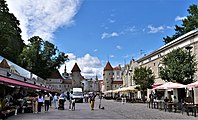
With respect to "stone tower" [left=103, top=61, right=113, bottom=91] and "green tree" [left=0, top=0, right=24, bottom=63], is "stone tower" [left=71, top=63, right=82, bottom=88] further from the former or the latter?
"green tree" [left=0, top=0, right=24, bottom=63]

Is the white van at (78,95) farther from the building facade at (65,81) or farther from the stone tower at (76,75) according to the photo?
the stone tower at (76,75)

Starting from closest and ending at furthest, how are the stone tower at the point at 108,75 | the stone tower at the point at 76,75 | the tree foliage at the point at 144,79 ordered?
the tree foliage at the point at 144,79 → the stone tower at the point at 76,75 → the stone tower at the point at 108,75

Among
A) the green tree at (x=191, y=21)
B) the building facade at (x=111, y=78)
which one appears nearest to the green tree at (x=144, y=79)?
the green tree at (x=191, y=21)

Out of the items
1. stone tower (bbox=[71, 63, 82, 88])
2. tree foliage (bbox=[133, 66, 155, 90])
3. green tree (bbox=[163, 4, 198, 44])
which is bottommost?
tree foliage (bbox=[133, 66, 155, 90])

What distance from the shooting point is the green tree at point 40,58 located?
237 feet

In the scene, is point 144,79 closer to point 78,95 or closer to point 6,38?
point 78,95

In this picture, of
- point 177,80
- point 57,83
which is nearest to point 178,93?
point 177,80

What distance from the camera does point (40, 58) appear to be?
250 feet

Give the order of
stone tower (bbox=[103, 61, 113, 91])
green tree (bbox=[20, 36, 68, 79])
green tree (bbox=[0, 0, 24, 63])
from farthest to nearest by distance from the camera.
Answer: stone tower (bbox=[103, 61, 113, 91]), green tree (bbox=[20, 36, 68, 79]), green tree (bbox=[0, 0, 24, 63])

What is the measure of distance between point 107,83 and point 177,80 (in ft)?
382

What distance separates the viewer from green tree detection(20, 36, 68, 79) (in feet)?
237

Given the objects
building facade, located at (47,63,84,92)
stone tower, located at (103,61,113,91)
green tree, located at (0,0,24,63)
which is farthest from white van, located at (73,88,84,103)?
stone tower, located at (103,61,113,91)

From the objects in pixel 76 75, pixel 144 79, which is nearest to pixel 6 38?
pixel 144 79

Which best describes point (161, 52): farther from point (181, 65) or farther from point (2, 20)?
point (2, 20)
